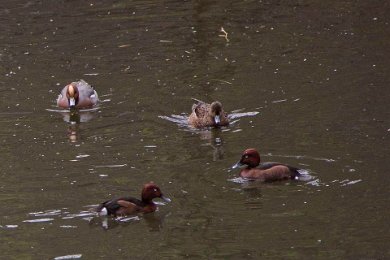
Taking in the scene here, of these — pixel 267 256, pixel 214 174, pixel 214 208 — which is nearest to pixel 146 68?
pixel 214 174

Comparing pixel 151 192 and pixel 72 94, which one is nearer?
pixel 151 192

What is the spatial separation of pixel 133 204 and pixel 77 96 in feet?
16.4

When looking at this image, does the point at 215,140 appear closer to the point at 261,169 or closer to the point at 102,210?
the point at 261,169

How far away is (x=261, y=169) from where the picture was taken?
13312mm

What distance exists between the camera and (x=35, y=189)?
1319 centimetres

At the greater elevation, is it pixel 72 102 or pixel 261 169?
pixel 72 102

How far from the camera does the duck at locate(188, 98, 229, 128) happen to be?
15.8m

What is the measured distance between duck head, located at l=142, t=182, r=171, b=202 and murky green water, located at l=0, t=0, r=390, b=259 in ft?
0.67

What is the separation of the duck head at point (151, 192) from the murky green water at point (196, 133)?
204 mm

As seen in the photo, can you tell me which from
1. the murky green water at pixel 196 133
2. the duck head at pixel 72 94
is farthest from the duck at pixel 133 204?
the duck head at pixel 72 94

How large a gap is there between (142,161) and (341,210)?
3.13 m

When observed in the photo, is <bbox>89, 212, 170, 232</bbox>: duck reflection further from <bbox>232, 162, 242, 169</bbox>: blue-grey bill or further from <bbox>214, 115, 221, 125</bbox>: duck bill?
<bbox>214, 115, 221, 125</bbox>: duck bill

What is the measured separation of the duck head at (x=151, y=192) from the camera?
12.4 m

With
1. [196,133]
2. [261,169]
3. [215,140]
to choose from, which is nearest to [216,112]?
[196,133]
